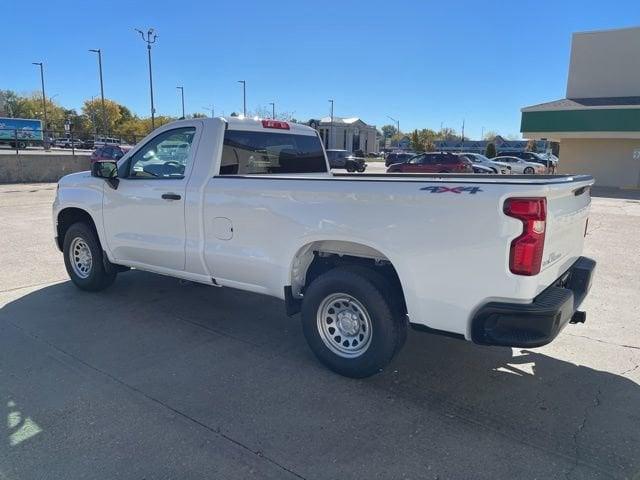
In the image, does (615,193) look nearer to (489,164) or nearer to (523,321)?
(489,164)

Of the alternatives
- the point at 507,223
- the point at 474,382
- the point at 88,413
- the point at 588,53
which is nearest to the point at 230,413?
the point at 88,413

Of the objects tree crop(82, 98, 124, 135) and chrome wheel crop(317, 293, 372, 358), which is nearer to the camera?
chrome wheel crop(317, 293, 372, 358)

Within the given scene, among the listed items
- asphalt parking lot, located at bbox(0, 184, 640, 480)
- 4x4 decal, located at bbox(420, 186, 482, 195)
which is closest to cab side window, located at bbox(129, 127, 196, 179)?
asphalt parking lot, located at bbox(0, 184, 640, 480)

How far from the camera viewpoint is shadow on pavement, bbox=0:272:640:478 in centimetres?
287

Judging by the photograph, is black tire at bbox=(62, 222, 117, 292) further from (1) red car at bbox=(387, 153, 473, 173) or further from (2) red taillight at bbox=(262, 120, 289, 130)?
(1) red car at bbox=(387, 153, 473, 173)

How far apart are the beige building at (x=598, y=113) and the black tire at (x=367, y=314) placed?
25.8m

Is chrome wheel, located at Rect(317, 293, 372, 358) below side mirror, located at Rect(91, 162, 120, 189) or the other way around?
below

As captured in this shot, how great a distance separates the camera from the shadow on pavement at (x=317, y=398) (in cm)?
287

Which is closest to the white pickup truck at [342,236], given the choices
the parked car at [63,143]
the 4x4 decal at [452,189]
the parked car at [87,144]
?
the 4x4 decal at [452,189]

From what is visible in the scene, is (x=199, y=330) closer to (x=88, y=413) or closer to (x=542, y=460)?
(x=88, y=413)

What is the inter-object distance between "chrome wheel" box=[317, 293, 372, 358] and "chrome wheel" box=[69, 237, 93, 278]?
11.0 ft

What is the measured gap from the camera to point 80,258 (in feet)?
19.5

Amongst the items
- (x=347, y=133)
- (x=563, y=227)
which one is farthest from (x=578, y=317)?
(x=347, y=133)

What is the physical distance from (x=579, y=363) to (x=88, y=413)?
384 centimetres
